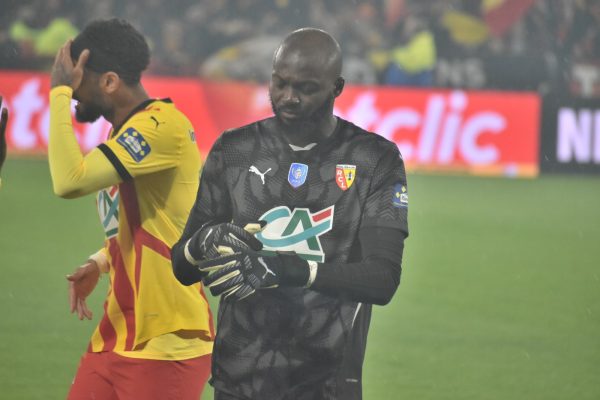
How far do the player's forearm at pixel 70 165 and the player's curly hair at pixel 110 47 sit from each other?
265mm

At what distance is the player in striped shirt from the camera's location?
167 inches

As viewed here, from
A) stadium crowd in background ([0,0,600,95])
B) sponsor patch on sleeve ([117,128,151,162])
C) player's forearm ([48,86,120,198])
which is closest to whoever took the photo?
player's forearm ([48,86,120,198])

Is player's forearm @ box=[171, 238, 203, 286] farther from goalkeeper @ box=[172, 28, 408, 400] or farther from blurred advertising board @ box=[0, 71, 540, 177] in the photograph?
blurred advertising board @ box=[0, 71, 540, 177]

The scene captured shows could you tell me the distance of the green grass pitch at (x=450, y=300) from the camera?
7602 millimetres

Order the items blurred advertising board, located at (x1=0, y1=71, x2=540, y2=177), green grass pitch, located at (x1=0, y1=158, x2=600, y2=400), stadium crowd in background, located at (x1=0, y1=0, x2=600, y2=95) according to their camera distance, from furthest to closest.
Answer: stadium crowd in background, located at (x1=0, y1=0, x2=600, y2=95) < blurred advertising board, located at (x1=0, y1=71, x2=540, y2=177) < green grass pitch, located at (x1=0, y1=158, x2=600, y2=400)

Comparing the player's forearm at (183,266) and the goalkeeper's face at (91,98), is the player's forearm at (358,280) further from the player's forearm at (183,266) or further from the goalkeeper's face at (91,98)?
the goalkeeper's face at (91,98)

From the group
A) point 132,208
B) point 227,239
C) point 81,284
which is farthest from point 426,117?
point 227,239

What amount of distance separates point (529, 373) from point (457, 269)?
3.56m

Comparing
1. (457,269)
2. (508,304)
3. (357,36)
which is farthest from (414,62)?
(508,304)

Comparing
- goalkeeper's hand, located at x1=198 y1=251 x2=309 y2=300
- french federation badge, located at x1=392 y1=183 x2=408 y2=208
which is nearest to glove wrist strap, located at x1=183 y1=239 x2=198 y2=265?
goalkeeper's hand, located at x1=198 y1=251 x2=309 y2=300

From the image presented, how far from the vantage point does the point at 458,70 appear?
21.2 m

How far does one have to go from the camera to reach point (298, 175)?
11.4 feet

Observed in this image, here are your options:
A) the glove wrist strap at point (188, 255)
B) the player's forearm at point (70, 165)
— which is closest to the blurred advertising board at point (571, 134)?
the player's forearm at point (70, 165)

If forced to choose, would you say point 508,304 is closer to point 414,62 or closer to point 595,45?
point 414,62
